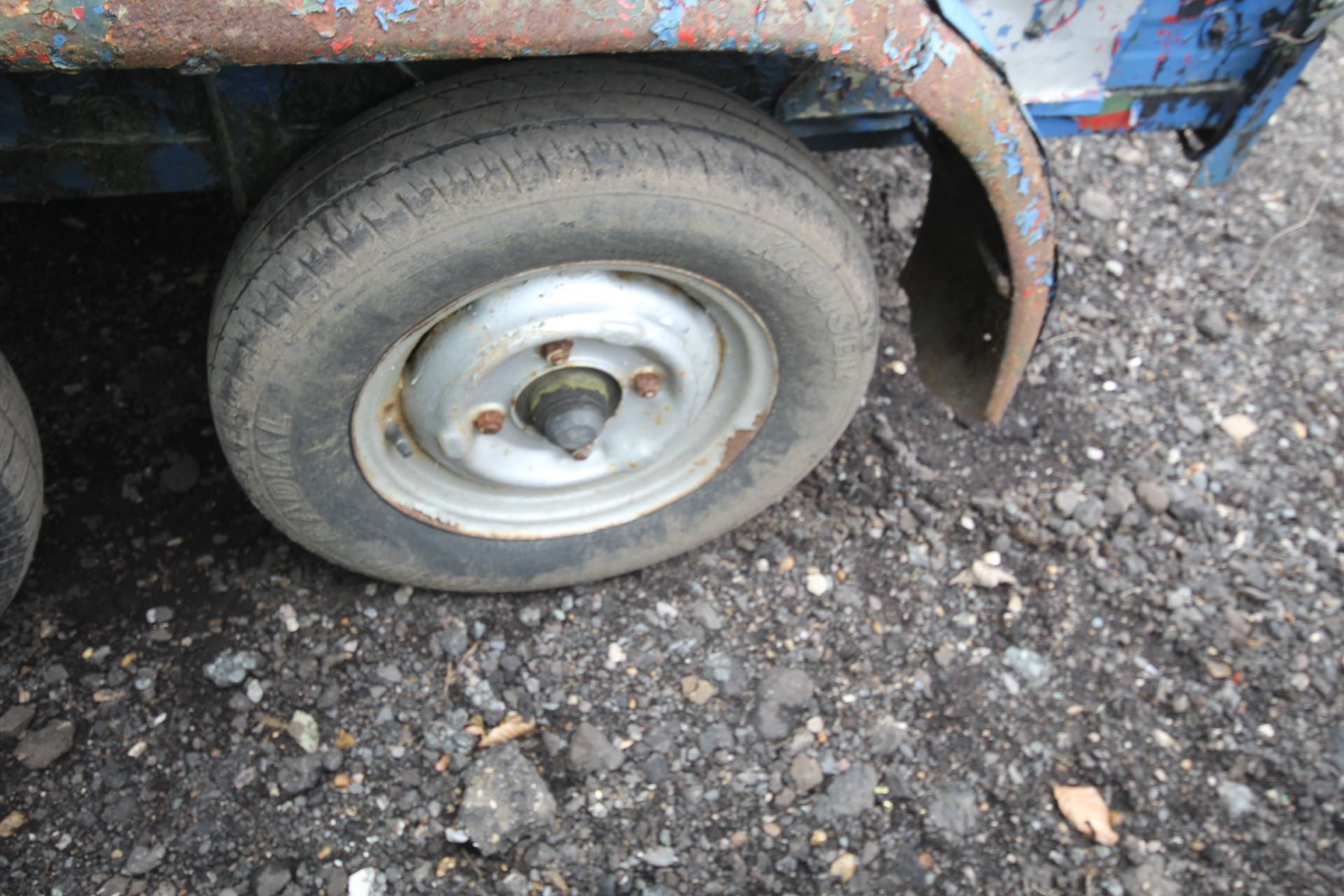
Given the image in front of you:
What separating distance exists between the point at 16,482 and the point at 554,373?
33.8 inches

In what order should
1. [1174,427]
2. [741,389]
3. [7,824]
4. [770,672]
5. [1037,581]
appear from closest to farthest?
[7,824] < [741,389] < [770,672] < [1037,581] < [1174,427]

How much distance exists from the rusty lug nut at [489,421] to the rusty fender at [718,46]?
71 centimetres

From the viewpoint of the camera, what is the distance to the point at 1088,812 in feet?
6.97

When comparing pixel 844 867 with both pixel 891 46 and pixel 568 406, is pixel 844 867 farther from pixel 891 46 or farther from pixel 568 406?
pixel 891 46

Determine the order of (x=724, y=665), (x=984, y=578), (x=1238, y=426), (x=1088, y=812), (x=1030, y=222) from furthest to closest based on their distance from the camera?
(x=1238, y=426), (x=984, y=578), (x=724, y=665), (x=1088, y=812), (x=1030, y=222)

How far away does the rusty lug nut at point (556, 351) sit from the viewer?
6.13 ft

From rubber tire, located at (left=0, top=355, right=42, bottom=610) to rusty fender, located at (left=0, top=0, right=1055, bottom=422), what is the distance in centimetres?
67

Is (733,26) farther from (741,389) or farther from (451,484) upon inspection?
(451,484)

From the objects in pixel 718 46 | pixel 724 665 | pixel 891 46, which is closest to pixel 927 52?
pixel 891 46

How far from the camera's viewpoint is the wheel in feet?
5.04

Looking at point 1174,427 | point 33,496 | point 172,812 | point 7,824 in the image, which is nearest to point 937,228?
point 1174,427

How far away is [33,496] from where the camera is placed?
1.71 m

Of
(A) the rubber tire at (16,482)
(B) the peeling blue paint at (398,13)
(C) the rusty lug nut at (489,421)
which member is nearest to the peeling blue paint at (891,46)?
(B) the peeling blue paint at (398,13)

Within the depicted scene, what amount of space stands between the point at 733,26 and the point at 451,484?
105 centimetres
